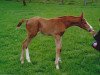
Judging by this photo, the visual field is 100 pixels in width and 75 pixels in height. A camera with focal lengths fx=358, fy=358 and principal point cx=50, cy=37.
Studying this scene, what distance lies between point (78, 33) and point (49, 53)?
4.63 metres

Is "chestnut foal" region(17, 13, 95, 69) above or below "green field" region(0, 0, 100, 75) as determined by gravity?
above

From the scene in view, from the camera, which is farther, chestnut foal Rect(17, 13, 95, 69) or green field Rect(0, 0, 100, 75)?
chestnut foal Rect(17, 13, 95, 69)

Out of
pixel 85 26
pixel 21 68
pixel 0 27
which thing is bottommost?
pixel 0 27

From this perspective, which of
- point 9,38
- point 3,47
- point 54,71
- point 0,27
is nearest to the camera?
point 54,71

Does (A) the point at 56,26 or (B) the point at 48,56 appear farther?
(B) the point at 48,56

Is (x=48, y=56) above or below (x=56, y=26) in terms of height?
below

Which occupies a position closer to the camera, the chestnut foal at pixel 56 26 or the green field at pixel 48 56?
the green field at pixel 48 56

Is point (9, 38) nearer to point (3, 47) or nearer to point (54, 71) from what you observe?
point (3, 47)

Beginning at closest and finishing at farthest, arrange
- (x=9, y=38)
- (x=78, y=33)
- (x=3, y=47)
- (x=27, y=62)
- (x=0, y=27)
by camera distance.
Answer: (x=27, y=62), (x=3, y=47), (x=9, y=38), (x=78, y=33), (x=0, y=27)

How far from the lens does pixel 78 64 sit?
10.4 metres

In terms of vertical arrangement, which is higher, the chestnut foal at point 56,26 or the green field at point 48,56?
the chestnut foal at point 56,26

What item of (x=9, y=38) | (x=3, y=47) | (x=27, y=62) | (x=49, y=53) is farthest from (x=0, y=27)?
(x=27, y=62)

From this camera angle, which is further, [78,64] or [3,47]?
[3,47]

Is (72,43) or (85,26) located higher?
(85,26)
